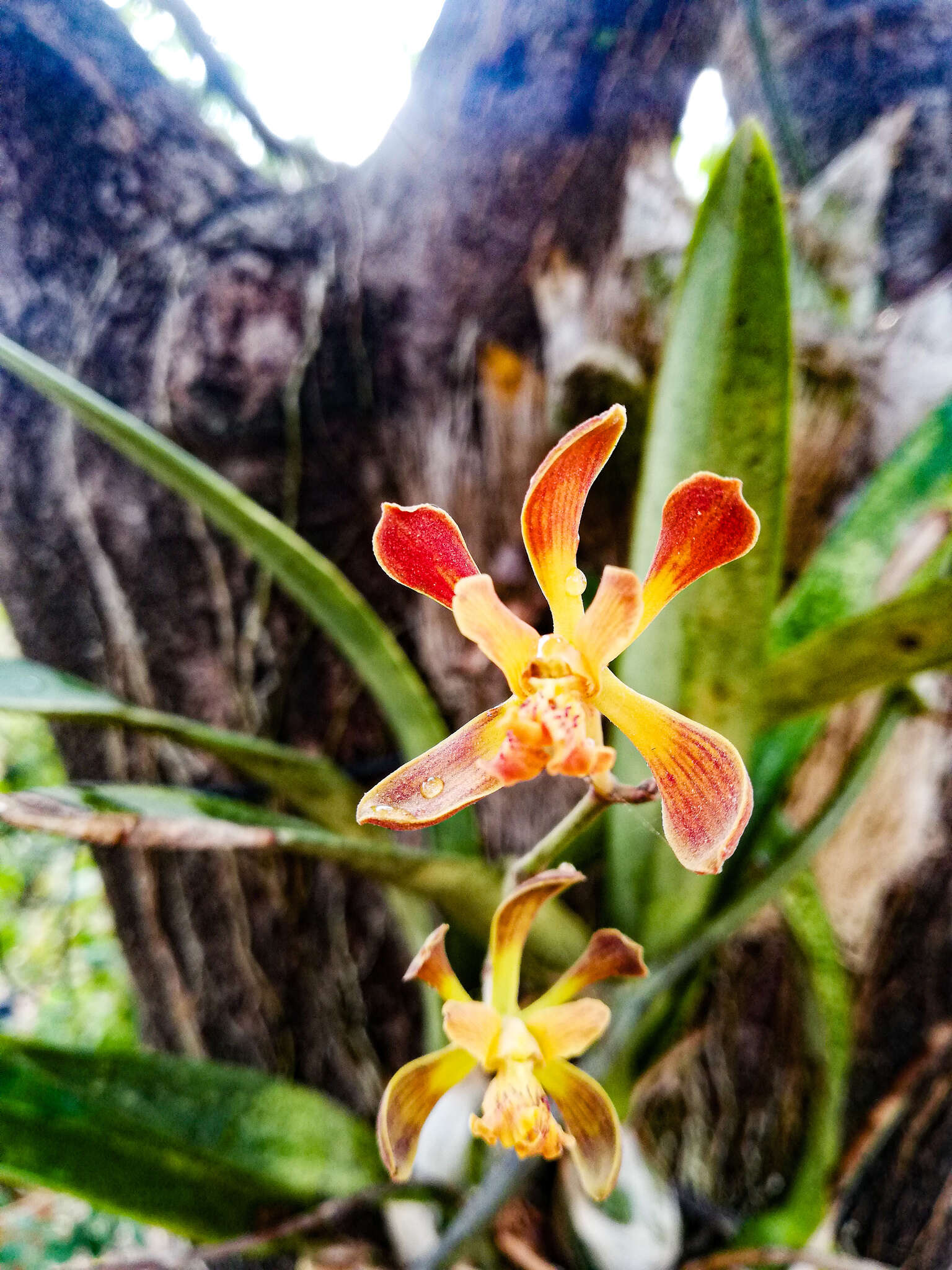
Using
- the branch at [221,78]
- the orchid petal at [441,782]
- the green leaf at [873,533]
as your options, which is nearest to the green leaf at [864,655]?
the green leaf at [873,533]

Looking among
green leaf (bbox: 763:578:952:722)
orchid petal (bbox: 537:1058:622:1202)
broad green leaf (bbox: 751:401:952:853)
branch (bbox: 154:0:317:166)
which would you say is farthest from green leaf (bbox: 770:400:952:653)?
branch (bbox: 154:0:317:166)

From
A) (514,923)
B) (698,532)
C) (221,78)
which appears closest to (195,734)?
(514,923)

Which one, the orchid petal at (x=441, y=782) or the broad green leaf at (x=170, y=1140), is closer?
the orchid petal at (x=441, y=782)

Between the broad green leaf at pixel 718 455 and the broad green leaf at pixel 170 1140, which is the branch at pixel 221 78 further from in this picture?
the broad green leaf at pixel 170 1140

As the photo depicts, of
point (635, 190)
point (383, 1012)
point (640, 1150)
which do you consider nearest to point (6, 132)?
point (635, 190)

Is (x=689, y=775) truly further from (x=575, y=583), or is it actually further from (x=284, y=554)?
(x=284, y=554)

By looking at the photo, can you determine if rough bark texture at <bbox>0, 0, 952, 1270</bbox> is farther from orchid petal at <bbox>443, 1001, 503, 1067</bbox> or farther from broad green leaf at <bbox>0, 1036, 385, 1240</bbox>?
orchid petal at <bbox>443, 1001, 503, 1067</bbox>
